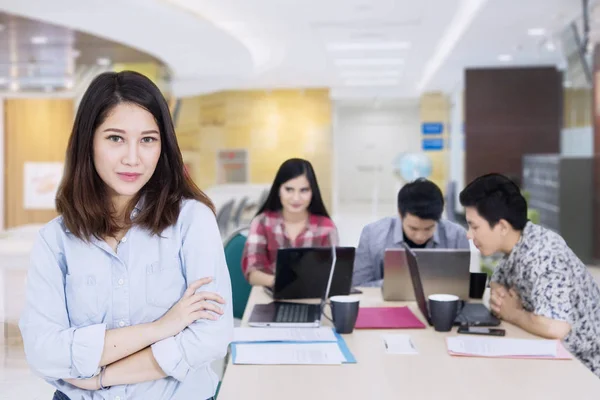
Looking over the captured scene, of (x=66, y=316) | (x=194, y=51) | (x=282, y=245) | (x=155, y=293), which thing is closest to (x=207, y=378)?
(x=155, y=293)

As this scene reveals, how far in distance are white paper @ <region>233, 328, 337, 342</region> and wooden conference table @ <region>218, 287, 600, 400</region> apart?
177mm

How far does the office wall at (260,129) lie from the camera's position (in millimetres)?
18328

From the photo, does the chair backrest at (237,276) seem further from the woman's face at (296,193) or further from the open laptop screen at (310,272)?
the open laptop screen at (310,272)

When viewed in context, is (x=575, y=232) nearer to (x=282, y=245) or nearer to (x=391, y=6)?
(x=391, y=6)

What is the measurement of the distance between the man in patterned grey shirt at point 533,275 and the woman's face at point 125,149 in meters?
1.58

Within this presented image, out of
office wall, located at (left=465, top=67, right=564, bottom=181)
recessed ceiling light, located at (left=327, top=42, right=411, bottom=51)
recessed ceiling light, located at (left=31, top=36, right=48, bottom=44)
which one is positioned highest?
recessed ceiling light, located at (left=327, top=42, right=411, bottom=51)

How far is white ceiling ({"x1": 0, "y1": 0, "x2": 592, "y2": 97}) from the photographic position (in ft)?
26.3

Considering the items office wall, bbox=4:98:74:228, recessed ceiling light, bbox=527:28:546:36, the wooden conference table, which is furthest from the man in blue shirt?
office wall, bbox=4:98:74:228

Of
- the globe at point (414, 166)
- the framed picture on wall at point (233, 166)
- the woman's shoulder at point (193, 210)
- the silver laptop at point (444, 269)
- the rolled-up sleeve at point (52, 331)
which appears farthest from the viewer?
the framed picture on wall at point (233, 166)

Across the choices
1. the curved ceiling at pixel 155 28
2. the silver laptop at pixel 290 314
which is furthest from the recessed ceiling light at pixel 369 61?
the silver laptop at pixel 290 314

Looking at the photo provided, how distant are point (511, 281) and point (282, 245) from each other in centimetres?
128

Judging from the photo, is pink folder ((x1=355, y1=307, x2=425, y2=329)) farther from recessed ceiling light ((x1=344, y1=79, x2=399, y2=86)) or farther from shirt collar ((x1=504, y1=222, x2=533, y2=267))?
recessed ceiling light ((x1=344, y1=79, x2=399, y2=86))

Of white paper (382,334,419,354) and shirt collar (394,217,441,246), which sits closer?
white paper (382,334,419,354)

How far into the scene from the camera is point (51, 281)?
5.08 ft
